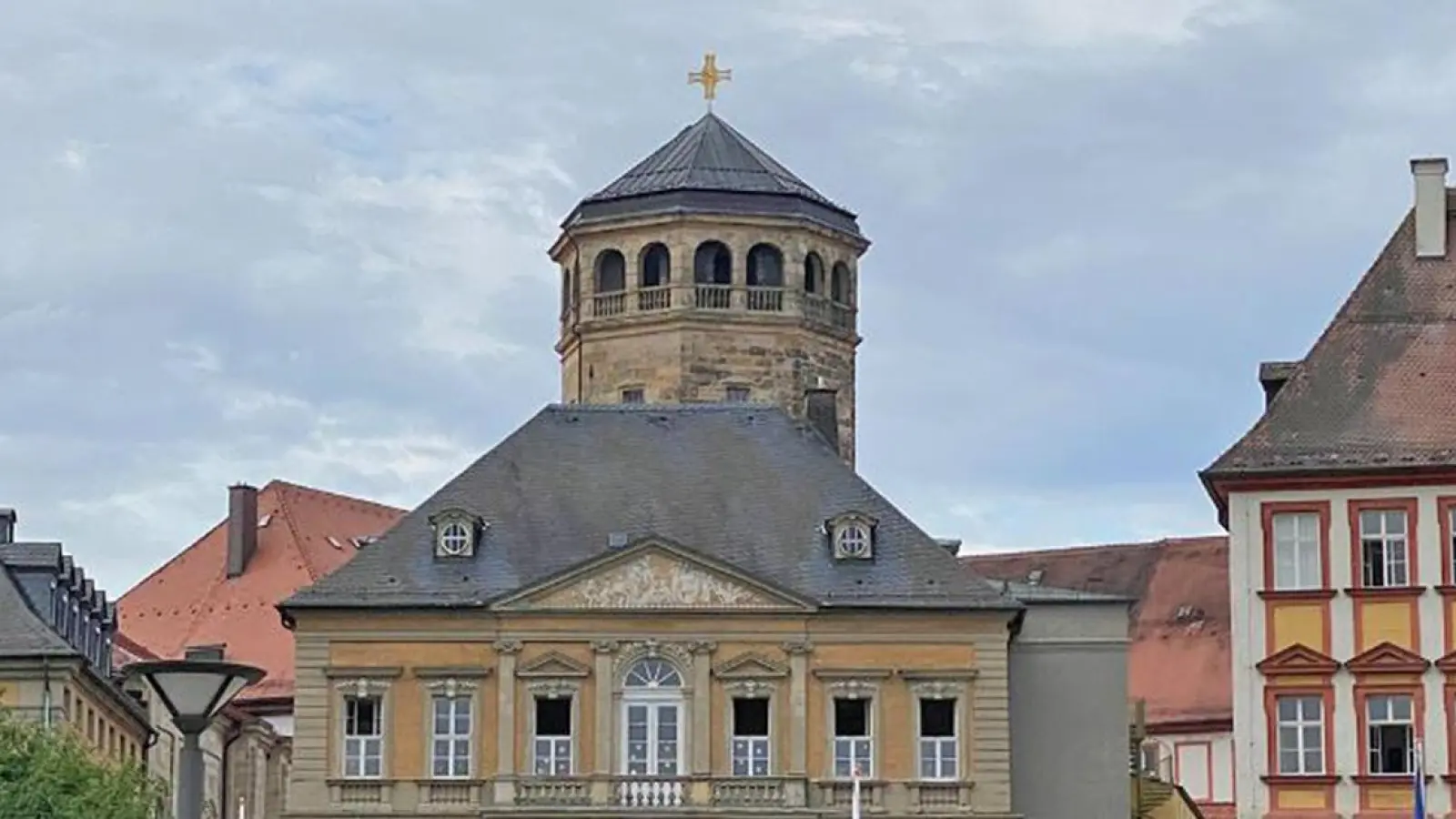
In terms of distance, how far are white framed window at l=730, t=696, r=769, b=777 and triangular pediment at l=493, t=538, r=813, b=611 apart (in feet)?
6.23

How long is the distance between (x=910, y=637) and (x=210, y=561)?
125ft

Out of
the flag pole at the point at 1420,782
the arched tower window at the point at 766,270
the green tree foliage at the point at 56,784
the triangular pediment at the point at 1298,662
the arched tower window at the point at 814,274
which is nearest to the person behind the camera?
the green tree foliage at the point at 56,784

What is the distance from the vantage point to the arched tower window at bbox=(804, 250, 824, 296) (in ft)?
305

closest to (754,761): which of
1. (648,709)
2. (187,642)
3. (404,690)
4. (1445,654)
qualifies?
(648,709)

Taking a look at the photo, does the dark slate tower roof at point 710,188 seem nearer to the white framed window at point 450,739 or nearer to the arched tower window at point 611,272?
the arched tower window at point 611,272

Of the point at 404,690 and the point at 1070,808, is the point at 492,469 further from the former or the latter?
the point at 1070,808

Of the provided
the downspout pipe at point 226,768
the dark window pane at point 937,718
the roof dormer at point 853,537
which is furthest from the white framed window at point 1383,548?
the downspout pipe at point 226,768

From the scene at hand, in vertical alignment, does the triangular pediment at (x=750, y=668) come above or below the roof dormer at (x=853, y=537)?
below

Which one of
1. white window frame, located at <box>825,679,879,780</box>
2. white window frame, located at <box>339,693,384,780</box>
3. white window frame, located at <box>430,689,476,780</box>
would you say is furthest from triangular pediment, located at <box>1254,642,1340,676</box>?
white window frame, located at <box>339,693,384,780</box>

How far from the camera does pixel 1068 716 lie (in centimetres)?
7181

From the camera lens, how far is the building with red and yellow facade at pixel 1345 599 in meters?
66.1

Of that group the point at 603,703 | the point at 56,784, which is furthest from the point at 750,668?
the point at 56,784

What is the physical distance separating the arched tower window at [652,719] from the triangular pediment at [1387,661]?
1290 centimetres

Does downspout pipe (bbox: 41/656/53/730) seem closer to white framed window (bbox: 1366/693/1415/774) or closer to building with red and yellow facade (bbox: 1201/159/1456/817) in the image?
building with red and yellow facade (bbox: 1201/159/1456/817)
